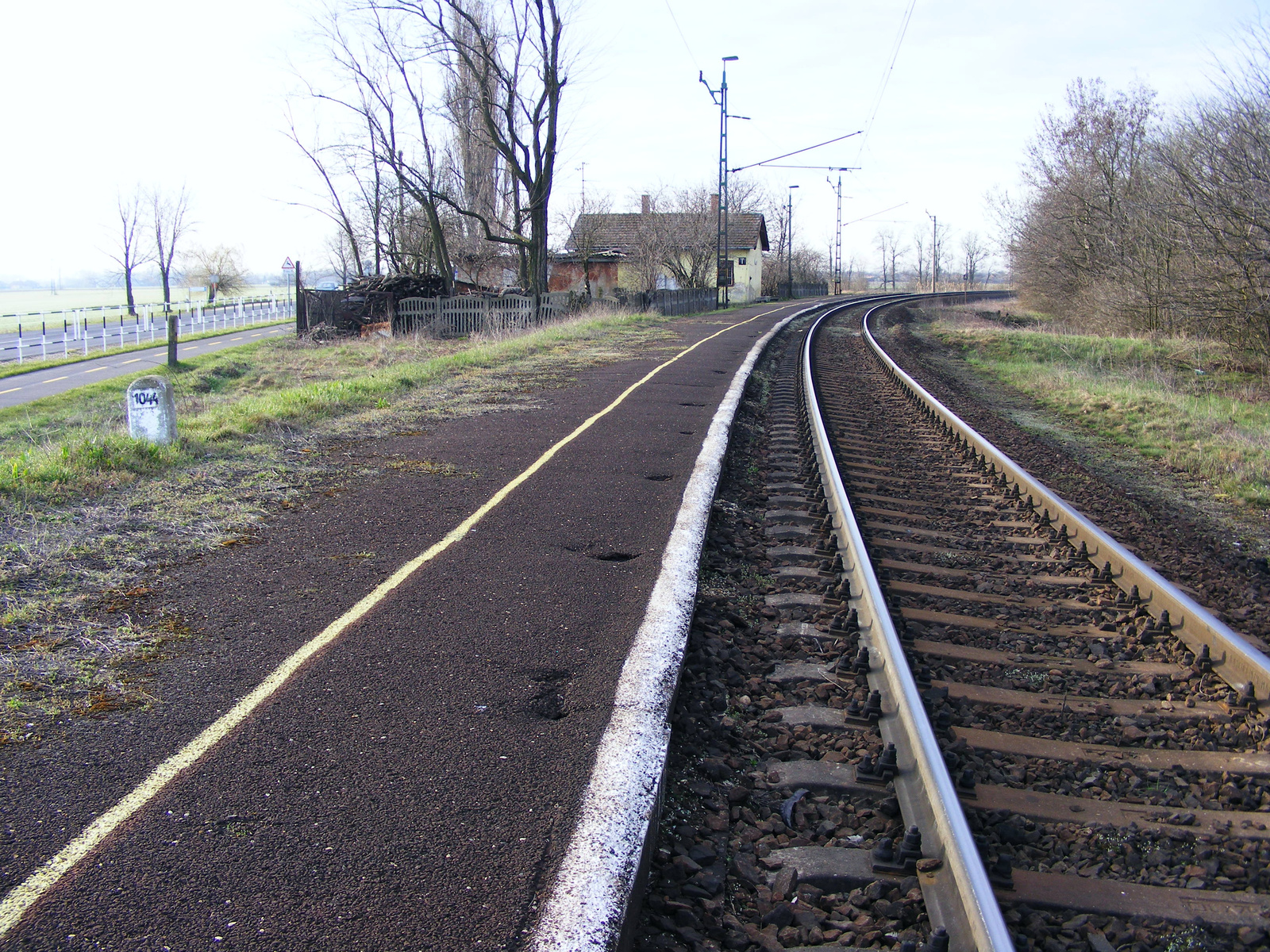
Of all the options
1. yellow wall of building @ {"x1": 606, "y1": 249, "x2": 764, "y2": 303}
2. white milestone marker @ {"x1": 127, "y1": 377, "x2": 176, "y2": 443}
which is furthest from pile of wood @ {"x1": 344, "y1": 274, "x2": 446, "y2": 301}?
yellow wall of building @ {"x1": 606, "y1": 249, "x2": 764, "y2": 303}

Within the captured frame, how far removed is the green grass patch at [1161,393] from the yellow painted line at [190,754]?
281 inches

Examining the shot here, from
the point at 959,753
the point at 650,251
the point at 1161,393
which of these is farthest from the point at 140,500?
the point at 650,251

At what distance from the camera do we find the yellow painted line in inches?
104

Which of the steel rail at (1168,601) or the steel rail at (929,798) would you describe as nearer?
the steel rail at (929,798)

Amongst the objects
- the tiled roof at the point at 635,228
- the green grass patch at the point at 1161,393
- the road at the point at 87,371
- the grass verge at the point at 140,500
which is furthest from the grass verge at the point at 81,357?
the green grass patch at the point at 1161,393

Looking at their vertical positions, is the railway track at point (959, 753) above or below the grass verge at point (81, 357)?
below

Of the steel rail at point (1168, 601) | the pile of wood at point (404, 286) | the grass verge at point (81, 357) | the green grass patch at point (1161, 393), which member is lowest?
the steel rail at point (1168, 601)

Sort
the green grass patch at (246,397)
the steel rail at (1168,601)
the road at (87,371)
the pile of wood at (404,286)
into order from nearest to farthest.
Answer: the steel rail at (1168,601) < the green grass patch at (246,397) < the road at (87,371) < the pile of wood at (404,286)

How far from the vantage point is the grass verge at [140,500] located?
409cm

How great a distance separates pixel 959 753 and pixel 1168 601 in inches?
78.2

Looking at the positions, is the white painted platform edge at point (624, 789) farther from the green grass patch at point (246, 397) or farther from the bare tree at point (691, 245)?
the bare tree at point (691, 245)

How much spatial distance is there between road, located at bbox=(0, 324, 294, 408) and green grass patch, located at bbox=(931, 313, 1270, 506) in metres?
23.0

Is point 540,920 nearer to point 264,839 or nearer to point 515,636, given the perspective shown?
point 264,839

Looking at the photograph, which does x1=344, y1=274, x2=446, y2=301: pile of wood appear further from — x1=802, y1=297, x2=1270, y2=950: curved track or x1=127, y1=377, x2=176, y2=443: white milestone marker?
x1=802, y1=297, x2=1270, y2=950: curved track
